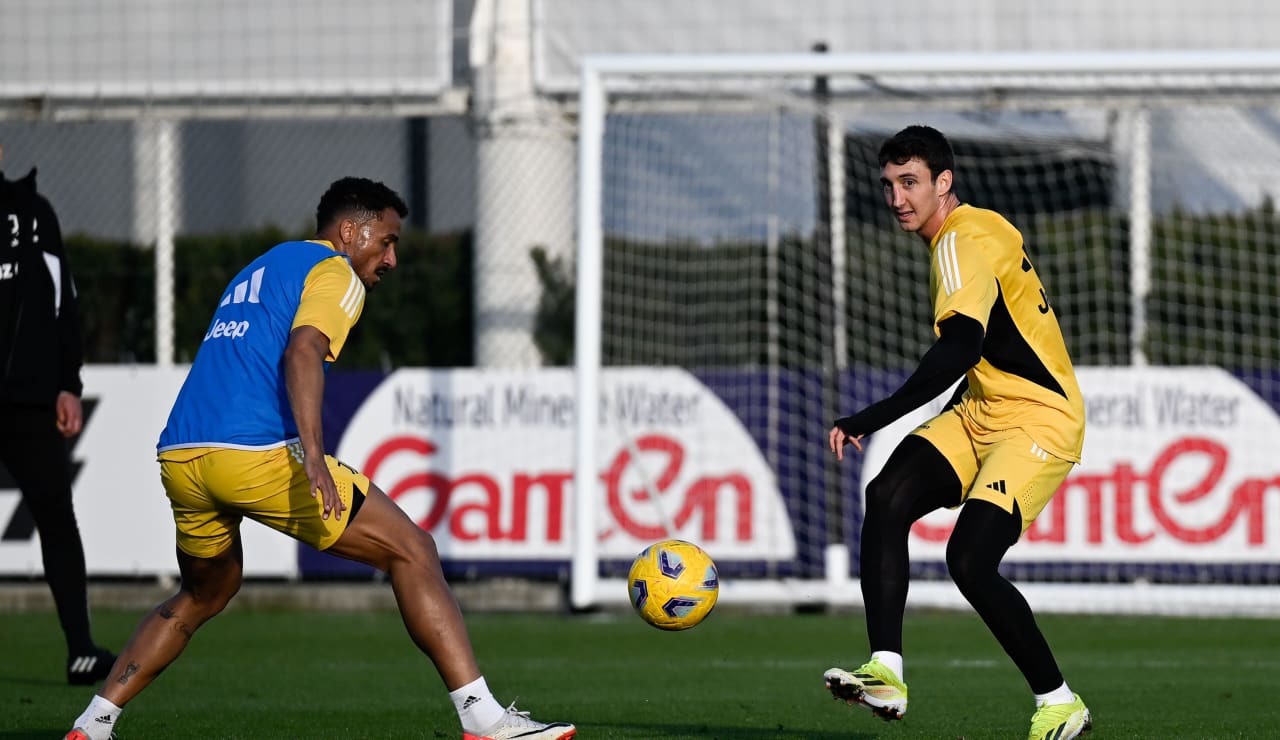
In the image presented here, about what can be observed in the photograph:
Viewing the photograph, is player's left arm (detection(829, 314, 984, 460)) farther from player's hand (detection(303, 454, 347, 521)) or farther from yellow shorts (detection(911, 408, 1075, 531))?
player's hand (detection(303, 454, 347, 521))

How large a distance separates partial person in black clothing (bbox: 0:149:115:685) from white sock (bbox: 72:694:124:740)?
2.26m

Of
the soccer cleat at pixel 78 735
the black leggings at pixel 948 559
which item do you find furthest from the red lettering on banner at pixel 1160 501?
the soccer cleat at pixel 78 735

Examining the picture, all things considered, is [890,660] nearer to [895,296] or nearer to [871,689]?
[871,689]

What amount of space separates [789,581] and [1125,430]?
8.59ft

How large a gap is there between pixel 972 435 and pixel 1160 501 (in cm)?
672

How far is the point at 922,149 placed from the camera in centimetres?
632

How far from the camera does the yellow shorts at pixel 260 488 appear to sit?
5.73 meters

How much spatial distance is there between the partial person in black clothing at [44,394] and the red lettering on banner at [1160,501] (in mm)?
6356

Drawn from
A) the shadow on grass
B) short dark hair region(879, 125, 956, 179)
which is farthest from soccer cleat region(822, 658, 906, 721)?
short dark hair region(879, 125, 956, 179)

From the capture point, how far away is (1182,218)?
14.8m

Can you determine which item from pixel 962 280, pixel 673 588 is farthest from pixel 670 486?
pixel 962 280

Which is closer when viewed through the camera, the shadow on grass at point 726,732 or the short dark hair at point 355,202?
the short dark hair at point 355,202

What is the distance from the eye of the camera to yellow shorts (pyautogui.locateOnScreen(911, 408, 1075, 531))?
6098 millimetres

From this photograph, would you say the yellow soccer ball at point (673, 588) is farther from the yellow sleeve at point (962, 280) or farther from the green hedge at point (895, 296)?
the green hedge at point (895, 296)
